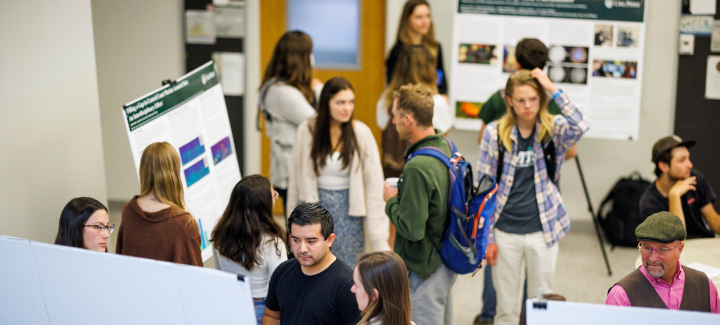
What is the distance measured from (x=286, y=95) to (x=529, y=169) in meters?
1.52

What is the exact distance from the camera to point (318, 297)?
203 cm

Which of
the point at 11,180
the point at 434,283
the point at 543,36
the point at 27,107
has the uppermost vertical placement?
the point at 543,36

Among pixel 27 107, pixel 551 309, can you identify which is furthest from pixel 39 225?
pixel 551 309

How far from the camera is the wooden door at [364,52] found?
18.5 feet

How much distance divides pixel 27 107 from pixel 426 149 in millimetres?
1616

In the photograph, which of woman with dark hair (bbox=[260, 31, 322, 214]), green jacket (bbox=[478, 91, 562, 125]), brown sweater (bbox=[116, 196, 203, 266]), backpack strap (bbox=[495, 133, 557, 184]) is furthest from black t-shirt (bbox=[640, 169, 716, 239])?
brown sweater (bbox=[116, 196, 203, 266])

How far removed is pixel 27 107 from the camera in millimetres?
2506

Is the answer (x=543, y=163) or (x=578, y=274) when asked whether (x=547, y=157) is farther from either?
(x=578, y=274)

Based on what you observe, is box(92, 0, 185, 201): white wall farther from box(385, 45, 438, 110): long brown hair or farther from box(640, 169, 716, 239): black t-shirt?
box(640, 169, 716, 239): black t-shirt

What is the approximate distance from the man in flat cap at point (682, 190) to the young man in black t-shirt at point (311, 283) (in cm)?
190

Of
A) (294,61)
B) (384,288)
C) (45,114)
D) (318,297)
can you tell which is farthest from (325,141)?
(384,288)

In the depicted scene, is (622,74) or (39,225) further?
(622,74)

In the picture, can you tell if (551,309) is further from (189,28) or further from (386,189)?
(189,28)

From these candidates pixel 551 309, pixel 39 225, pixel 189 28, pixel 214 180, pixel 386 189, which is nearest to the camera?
pixel 551 309
